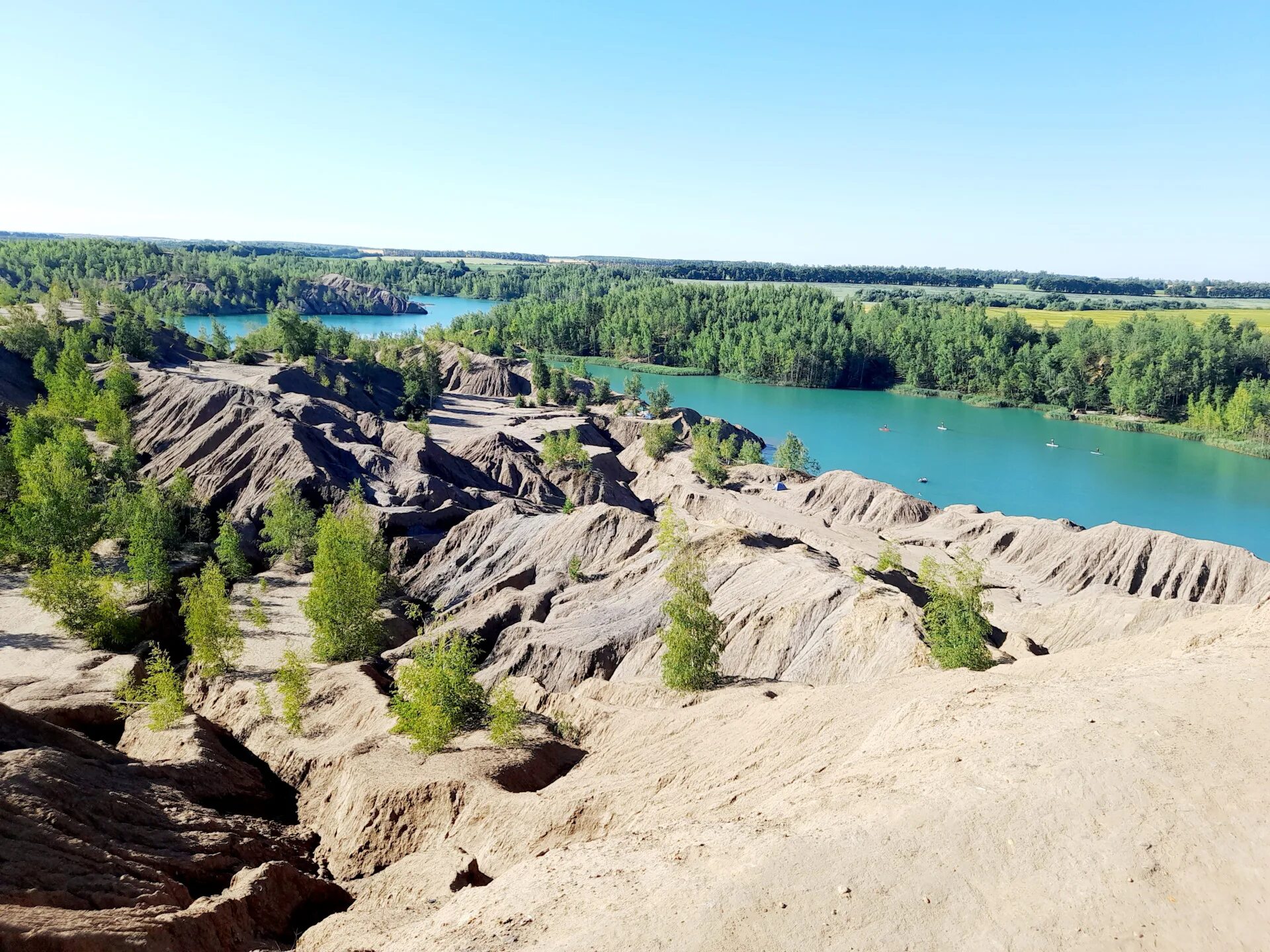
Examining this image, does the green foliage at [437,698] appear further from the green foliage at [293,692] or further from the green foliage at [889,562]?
the green foliage at [889,562]

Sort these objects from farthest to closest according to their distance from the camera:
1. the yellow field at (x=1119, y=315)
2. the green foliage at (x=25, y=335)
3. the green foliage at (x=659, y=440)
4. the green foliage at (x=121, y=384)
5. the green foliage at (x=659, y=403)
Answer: the yellow field at (x=1119, y=315), the green foliage at (x=659, y=403), the green foliage at (x=659, y=440), the green foliage at (x=25, y=335), the green foliage at (x=121, y=384)

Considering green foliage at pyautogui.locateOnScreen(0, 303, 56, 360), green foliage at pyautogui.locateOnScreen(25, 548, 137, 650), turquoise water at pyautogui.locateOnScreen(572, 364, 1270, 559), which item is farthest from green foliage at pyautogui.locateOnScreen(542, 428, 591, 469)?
green foliage at pyautogui.locateOnScreen(0, 303, 56, 360)

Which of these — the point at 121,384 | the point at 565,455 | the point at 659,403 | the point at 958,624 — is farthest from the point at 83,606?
the point at 659,403

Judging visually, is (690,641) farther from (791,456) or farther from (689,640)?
(791,456)

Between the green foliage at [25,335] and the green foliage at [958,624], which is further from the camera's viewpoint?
the green foliage at [25,335]

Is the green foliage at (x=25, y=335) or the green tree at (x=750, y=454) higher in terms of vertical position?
the green foliage at (x=25, y=335)

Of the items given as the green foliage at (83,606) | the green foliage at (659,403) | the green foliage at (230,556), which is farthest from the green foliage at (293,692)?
the green foliage at (659,403)
